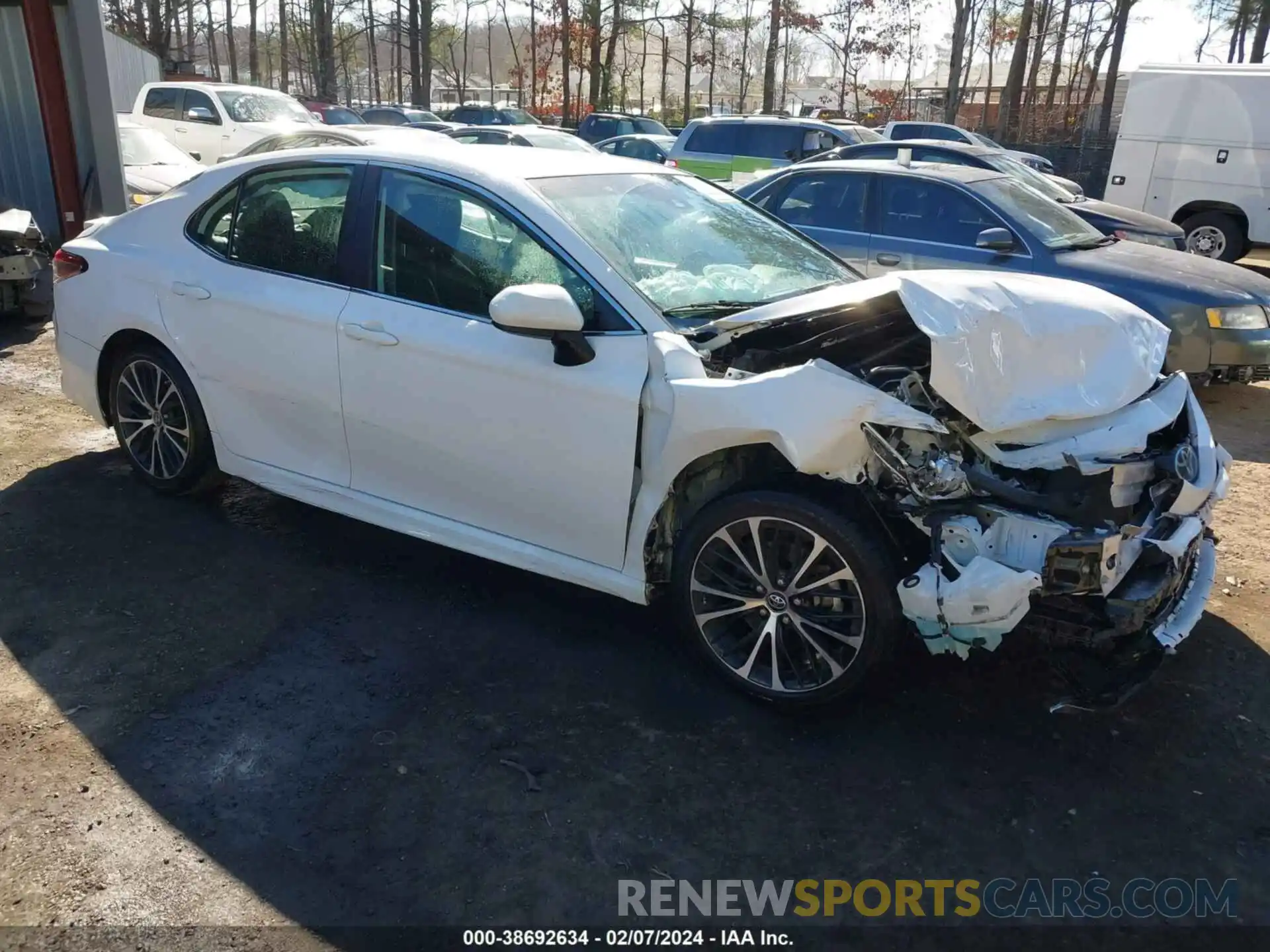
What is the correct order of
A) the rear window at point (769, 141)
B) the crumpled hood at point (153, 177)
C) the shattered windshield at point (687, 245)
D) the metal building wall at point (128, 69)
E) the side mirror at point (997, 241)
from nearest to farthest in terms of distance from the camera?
the shattered windshield at point (687, 245), the side mirror at point (997, 241), the crumpled hood at point (153, 177), the rear window at point (769, 141), the metal building wall at point (128, 69)

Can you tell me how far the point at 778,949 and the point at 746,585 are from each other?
1162mm

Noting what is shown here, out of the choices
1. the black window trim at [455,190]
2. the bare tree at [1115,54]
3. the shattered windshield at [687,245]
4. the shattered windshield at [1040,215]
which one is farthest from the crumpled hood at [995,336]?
the bare tree at [1115,54]

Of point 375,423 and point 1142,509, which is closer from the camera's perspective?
point 1142,509

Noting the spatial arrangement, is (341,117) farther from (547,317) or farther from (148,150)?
(547,317)

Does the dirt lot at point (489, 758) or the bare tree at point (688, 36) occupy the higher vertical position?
the bare tree at point (688, 36)

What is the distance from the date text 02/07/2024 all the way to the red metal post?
9.26m

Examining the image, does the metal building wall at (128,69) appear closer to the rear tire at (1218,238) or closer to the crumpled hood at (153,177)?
the crumpled hood at (153,177)

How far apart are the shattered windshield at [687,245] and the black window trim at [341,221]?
80 centimetres

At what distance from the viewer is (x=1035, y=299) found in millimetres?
3398

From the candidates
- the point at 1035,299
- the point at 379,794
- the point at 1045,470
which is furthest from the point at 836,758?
the point at 1035,299

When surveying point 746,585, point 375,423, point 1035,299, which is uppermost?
point 1035,299

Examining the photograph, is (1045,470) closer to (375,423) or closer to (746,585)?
(746,585)

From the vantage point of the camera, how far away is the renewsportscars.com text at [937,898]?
259 cm

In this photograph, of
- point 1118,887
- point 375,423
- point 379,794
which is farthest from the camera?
point 375,423
